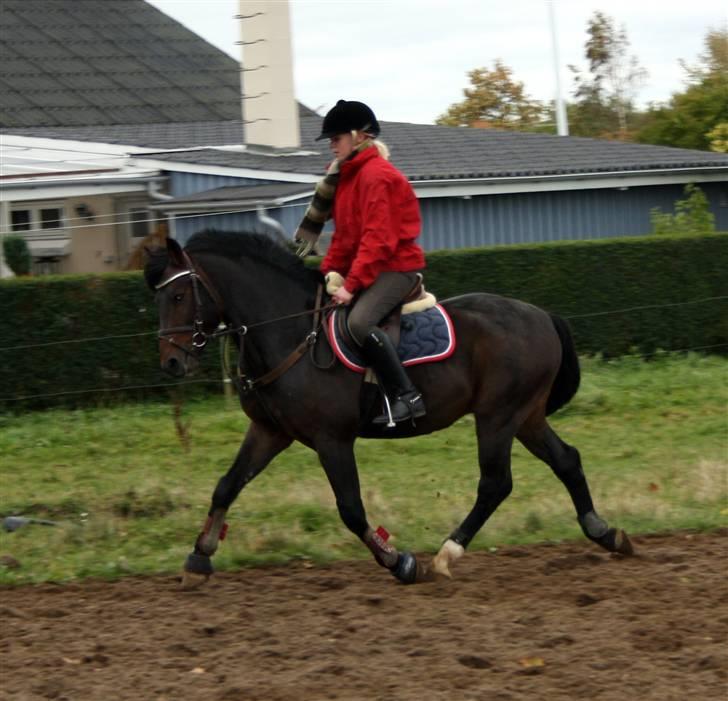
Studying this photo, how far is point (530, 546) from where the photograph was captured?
815 cm

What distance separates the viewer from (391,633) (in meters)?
6.19

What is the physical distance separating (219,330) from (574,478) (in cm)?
232

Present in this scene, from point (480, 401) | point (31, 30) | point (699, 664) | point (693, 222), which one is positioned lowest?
point (699, 664)

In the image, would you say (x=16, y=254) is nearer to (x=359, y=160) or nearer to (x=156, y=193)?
(x=156, y=193)

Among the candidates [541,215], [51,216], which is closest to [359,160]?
[541,215]

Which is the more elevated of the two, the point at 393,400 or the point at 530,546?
the point at 393,400

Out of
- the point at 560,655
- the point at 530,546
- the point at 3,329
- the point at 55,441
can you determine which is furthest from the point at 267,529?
the point at 3,329

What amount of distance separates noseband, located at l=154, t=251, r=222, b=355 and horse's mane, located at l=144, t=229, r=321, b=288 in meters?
0.18

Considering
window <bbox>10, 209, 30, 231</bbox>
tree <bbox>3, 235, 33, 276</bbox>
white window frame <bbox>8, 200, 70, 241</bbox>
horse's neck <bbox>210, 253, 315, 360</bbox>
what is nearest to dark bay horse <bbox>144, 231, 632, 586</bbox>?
horse's neck <bbox>210, 253, 315, 360</bbox>

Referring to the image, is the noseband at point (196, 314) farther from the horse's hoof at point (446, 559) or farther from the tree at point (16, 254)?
the tree at point (16, 254)

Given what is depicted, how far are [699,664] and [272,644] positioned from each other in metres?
1.95

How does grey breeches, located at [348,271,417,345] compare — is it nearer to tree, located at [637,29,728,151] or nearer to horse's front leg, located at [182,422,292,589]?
horse's front leg, located at [182,422,292,589]

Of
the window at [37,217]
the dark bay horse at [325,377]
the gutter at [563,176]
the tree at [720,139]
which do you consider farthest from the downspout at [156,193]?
the tree at [720,139]

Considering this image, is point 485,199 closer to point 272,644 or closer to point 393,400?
point 393,400
